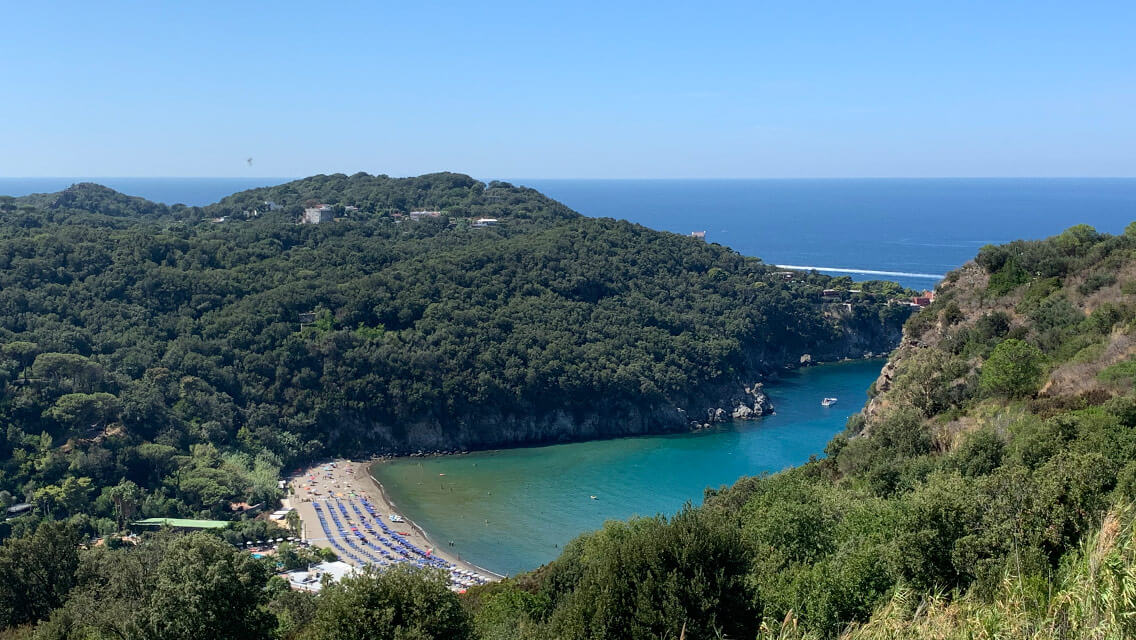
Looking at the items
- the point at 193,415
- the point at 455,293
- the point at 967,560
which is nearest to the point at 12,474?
the point at 193,415

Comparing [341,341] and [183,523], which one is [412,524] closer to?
[183,523]

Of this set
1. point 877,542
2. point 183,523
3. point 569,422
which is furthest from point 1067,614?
point 569,422

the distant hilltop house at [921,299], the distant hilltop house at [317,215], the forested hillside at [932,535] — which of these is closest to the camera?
the forested hillside at [932,535]

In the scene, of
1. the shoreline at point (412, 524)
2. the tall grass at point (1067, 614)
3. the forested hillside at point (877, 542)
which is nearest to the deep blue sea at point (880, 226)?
the shoreline at point (412, 524)

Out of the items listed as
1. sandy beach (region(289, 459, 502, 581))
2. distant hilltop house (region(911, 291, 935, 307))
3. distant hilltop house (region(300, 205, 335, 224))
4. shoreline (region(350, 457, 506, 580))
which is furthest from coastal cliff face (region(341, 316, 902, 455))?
distant hilltop house (region(300, 205, 335, 224))

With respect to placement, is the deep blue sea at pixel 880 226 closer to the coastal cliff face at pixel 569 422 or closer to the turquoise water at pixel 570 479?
the coastal cliff face at pixel 569 422

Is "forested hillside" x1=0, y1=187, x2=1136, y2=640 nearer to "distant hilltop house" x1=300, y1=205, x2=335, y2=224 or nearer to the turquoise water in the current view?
the turquoise water
